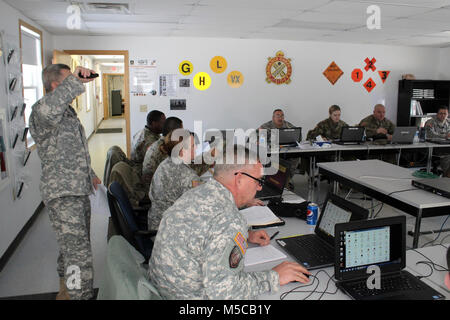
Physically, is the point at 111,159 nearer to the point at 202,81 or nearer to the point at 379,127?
the point at 202,81

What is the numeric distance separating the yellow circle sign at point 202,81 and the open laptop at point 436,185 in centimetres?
422

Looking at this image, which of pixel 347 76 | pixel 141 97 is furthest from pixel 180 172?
pixel 347 76

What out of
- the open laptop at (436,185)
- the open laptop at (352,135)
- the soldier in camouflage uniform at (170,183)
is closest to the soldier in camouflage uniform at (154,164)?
the soldier in camouflage uniform at (170,183)

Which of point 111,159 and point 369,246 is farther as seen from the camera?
point 111,159

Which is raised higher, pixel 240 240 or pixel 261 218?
pixel 240 240

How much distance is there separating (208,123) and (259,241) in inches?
188

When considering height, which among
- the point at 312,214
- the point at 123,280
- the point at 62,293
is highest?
the point at 123,280

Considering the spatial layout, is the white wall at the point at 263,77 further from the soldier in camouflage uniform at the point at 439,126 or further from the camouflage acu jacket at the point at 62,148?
the camouflage acu jacket at the point at 62,148

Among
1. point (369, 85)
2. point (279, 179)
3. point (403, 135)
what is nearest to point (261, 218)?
point (279, 179)

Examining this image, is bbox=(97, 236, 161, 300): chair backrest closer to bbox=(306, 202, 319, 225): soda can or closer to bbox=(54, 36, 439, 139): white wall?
bbox=(306, 202, 319, 225): soda can

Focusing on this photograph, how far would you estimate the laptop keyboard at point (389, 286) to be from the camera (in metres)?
1.48

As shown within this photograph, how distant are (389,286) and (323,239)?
0.48 meters

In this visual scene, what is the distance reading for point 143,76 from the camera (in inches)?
242
